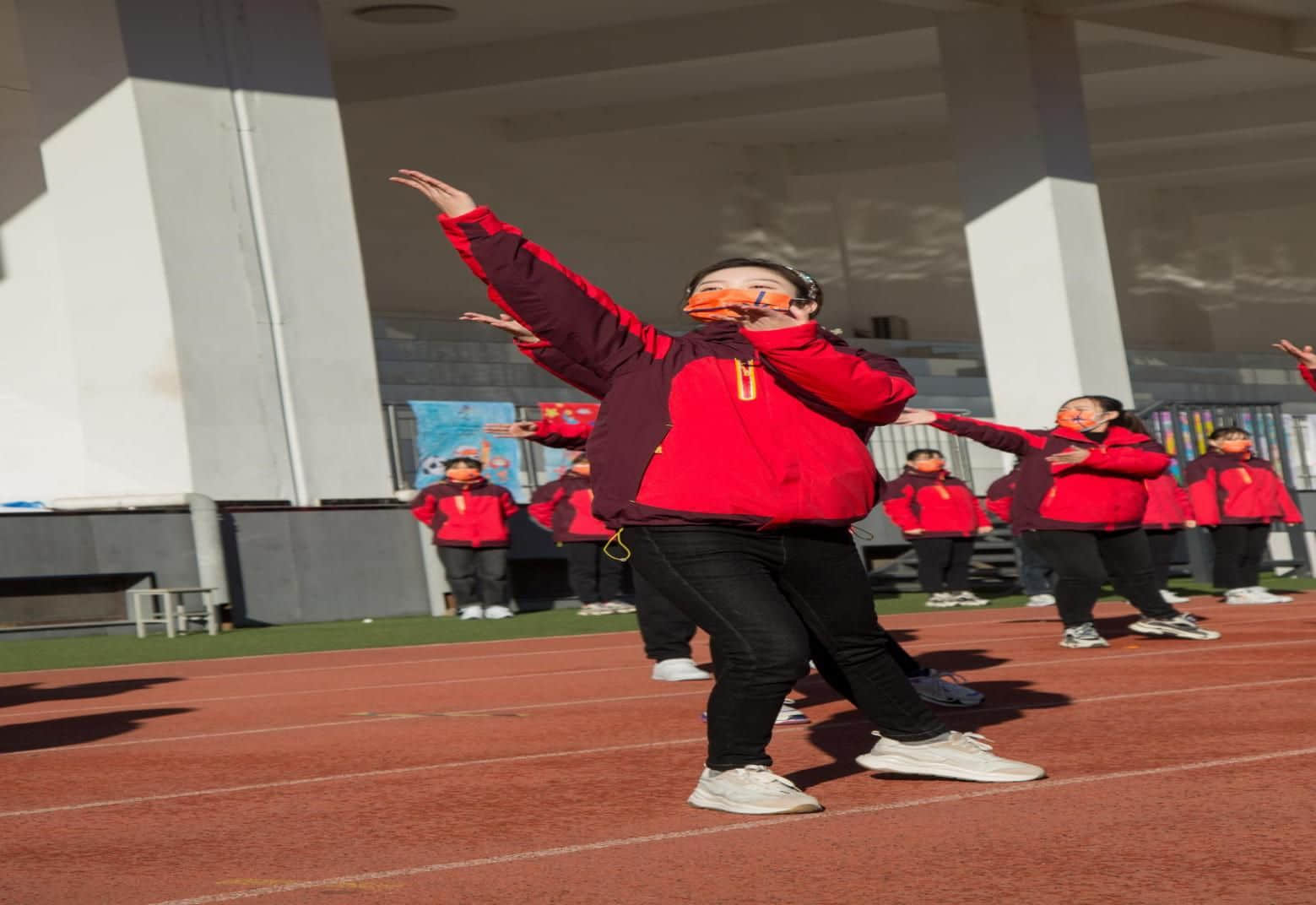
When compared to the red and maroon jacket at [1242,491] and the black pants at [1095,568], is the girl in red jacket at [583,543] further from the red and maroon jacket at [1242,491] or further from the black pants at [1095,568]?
the black pants at [1095,568]

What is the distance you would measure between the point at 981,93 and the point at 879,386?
2032 cm

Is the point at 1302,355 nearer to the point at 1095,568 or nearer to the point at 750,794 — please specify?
the point at 1095,568

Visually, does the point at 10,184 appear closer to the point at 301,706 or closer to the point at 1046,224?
the point at 1046,224

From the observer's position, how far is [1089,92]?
108ft

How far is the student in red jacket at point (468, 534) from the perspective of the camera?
2055 centimetres

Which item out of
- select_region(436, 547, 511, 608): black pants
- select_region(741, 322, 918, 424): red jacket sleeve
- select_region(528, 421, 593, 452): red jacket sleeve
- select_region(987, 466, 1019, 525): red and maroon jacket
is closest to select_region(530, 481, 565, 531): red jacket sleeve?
select_region(436, 547, 511, 608): black pants

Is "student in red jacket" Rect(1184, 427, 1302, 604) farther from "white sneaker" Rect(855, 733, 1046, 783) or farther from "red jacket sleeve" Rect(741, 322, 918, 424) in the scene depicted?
"red jacket sleeve" Rect(741, 322, 918, 424)

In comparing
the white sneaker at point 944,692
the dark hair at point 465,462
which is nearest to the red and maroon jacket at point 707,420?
the white sneaker at point 944,692

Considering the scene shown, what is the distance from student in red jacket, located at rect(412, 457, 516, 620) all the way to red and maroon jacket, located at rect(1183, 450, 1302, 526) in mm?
7098

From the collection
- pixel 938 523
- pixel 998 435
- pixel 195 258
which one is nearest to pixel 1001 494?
pixel 938 523

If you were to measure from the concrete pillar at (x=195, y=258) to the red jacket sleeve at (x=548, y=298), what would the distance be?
14.1 m

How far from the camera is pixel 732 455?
582 centimetres

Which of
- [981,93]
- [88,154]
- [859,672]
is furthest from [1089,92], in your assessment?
[859,672]

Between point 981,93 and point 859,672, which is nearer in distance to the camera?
point 859,672
